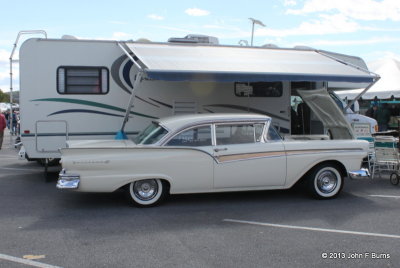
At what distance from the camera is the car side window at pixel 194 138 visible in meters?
6.72

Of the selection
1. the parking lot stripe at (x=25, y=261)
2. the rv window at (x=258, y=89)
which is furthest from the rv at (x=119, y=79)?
the parking lot stripe at (x=25, y=261)

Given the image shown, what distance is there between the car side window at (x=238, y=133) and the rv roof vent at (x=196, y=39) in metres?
3.79

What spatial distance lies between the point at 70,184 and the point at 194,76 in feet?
10.2

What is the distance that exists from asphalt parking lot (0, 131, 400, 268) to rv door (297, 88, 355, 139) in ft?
5.27

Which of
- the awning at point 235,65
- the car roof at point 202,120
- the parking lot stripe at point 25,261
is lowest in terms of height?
the parking lot stripe at point 25,261

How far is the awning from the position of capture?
8.06 metres

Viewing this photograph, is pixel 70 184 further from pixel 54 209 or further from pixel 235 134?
pixel 235 134

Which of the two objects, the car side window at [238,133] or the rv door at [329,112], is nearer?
the car side window at [238,133]

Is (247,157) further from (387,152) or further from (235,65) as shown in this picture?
(387,152)

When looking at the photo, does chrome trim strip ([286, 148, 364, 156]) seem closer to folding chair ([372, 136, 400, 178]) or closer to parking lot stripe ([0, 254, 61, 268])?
folding chair ([372, 136, 400, 178])

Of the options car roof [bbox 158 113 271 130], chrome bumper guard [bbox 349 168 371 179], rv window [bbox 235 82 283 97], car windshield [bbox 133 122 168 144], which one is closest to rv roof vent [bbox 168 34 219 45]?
rv window [bbox 235 82 283 97]

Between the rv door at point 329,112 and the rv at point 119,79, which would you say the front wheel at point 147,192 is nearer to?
the rv at point 119,79

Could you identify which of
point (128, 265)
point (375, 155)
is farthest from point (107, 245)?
point (375, 155)

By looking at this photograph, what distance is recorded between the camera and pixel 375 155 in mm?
9172
